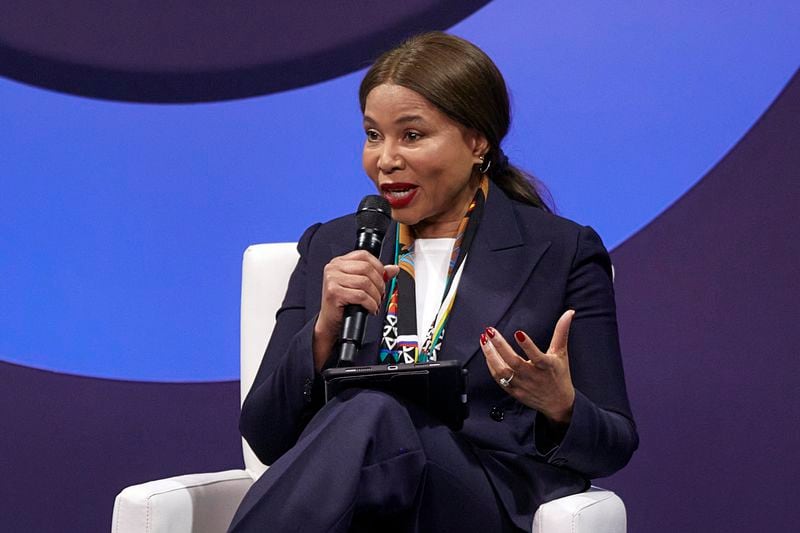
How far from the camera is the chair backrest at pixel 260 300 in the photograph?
2.19 meters

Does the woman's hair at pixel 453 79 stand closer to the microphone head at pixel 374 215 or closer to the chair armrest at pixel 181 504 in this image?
the microphone head at pixel 374 215

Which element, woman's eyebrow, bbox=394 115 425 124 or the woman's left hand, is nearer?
the woman's left hand

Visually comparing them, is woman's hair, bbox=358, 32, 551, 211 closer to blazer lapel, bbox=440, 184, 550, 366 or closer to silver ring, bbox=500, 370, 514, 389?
blazer lapel, bbox=440, 184, 550, 366

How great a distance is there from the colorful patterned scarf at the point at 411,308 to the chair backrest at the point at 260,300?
275 mm

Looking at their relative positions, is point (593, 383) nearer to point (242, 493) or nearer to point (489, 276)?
point (489, 276)

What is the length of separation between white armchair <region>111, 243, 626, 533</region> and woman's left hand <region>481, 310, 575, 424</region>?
0.49ft

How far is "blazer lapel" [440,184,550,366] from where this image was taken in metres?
1.88

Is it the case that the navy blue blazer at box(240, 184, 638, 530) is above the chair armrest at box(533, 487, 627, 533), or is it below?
above

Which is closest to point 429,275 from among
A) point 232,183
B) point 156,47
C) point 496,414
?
point 496,414

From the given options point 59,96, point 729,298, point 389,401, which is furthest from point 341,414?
point 59,96

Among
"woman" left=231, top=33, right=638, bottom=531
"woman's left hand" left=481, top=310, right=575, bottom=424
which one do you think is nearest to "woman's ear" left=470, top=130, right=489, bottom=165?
"woman" left=231, top=33, right=638, bottom=531

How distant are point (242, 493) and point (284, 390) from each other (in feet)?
1.00

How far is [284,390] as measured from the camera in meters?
1.80

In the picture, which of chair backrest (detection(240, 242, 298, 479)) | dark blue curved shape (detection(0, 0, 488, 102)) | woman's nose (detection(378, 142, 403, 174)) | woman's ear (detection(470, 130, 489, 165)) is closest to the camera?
woman's nose (detection(378, 142, 403, 174))
